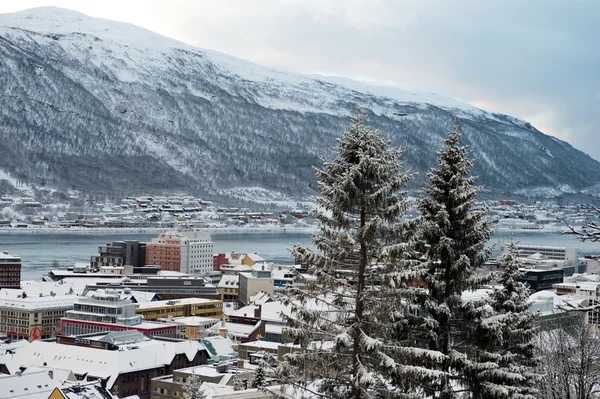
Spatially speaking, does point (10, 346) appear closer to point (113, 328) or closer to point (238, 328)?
point (113, 328)

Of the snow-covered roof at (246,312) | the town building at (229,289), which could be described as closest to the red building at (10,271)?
the town building at (229,289)

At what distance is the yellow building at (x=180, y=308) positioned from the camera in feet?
164

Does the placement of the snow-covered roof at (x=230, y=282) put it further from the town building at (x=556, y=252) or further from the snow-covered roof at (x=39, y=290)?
the town building at (x=556, y=252)

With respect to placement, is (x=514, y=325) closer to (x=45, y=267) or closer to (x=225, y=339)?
(x=225, y=339)

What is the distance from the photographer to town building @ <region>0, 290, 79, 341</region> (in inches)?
1905

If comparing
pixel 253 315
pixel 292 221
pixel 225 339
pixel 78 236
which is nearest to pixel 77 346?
pixel 225 339

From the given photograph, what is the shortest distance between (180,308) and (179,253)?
29976 millimetres

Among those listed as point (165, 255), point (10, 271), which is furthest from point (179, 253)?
point (10, 271)

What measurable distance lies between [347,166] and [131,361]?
2776cm

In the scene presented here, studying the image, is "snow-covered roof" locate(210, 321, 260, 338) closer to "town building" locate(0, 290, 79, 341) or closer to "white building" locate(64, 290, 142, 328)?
"white building" locate(64, 290, 142, 328)

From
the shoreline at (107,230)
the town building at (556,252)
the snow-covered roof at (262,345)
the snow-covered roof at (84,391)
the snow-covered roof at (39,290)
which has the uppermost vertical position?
the snow-covered roof at (84,391)

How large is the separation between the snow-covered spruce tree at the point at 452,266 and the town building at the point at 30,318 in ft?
138

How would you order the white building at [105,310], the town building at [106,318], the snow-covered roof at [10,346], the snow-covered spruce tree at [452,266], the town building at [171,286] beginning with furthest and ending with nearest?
the town building at [171,286]
the white building at [105,310]
the town building at [106,318]
the snow-covered roof at [10,346]
the snow-covered spruce tree at [452,266]

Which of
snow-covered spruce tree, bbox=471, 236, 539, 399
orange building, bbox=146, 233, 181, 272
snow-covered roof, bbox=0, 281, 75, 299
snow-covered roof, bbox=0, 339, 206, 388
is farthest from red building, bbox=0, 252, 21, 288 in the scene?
snow-covered spruce tree, bbox=471, 236, 539, 399
